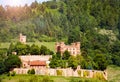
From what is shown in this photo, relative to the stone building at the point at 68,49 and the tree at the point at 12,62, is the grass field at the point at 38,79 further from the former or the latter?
the stone building at the point at 68,49

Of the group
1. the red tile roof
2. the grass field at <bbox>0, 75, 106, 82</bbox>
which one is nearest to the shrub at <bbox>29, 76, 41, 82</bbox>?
the grass field at <bbox>0, 75, 106, 82</bbox>

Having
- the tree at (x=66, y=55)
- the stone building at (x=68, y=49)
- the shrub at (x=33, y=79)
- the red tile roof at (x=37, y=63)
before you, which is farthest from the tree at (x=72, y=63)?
the shrub at (x=33, y=79)

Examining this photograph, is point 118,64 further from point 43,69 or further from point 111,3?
point 111,3

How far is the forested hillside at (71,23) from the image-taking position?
111875 mm

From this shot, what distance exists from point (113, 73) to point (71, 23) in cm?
3558

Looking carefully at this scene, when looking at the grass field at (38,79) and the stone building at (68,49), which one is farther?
the stone building at (68,49)

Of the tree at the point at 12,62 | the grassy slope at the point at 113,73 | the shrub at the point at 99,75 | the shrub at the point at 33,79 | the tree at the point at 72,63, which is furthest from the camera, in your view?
the grassy slope at the point at 113,73

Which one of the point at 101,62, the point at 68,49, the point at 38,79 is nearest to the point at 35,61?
the point at 68,49

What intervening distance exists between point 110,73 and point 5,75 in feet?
76.1

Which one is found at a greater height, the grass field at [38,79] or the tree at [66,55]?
the tree at [66,55]

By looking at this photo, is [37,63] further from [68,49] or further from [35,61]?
[68,49]

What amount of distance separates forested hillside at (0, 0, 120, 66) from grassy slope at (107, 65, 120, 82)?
2.61m

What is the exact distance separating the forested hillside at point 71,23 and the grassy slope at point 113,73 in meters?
2.61

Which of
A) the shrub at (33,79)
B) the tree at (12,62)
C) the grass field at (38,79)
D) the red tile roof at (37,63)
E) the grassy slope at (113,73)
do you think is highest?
the tree at (12,62)
